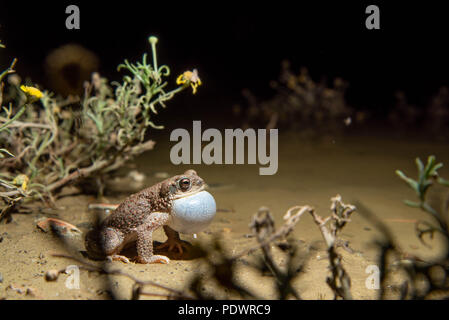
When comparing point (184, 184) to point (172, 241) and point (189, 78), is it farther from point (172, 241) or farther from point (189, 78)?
point (189, 78)

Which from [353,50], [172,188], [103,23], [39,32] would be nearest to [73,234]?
[172,188]

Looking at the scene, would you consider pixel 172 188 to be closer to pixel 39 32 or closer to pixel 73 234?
pixel 73 234

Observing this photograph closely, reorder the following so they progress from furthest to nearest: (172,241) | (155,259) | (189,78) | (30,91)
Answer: (189,78) → (172,241) → (155,259) → (30,91)

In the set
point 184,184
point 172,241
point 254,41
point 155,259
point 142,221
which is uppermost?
point 254,41

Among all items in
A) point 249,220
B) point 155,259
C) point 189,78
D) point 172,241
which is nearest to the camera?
point 155,259

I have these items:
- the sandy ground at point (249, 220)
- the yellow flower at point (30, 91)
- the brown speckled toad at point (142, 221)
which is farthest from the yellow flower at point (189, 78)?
the sandy ground at point (249, 220)

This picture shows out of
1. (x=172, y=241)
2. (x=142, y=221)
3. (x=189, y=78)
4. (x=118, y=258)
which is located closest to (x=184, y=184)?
(x=142, y=221)

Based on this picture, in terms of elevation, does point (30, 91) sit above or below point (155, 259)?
above
